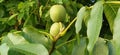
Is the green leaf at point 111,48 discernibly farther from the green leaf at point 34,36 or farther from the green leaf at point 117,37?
the green leaf at point 34,36

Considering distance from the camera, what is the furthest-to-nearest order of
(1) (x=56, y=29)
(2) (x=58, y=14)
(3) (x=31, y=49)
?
1. (2) (x=58, y=14)
2. (1) (x=56, y=29)
3. (3) (x=31, y=49)

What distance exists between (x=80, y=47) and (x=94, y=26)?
17 cm

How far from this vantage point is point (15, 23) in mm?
2105

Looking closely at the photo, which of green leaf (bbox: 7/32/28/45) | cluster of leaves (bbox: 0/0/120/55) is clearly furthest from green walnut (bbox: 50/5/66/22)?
green leaf (bbox: 7/32/28/45)

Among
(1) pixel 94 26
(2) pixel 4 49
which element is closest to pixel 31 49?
(2) pixel 4 49

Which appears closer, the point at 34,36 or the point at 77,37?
the point at 77,37

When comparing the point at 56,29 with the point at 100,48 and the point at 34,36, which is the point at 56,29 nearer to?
the point at 34,36

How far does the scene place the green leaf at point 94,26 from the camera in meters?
1.01

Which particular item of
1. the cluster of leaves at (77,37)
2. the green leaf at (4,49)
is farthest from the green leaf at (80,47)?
the green leaf at (4,49)

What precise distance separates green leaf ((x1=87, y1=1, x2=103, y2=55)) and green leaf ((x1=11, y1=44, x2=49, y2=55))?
155 millimetres

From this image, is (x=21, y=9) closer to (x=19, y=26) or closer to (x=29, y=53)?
(x=19, y=26)

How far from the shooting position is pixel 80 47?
46.3 inches

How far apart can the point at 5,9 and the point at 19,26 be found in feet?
0.66

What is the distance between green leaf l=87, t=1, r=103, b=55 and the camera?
1.01 m
